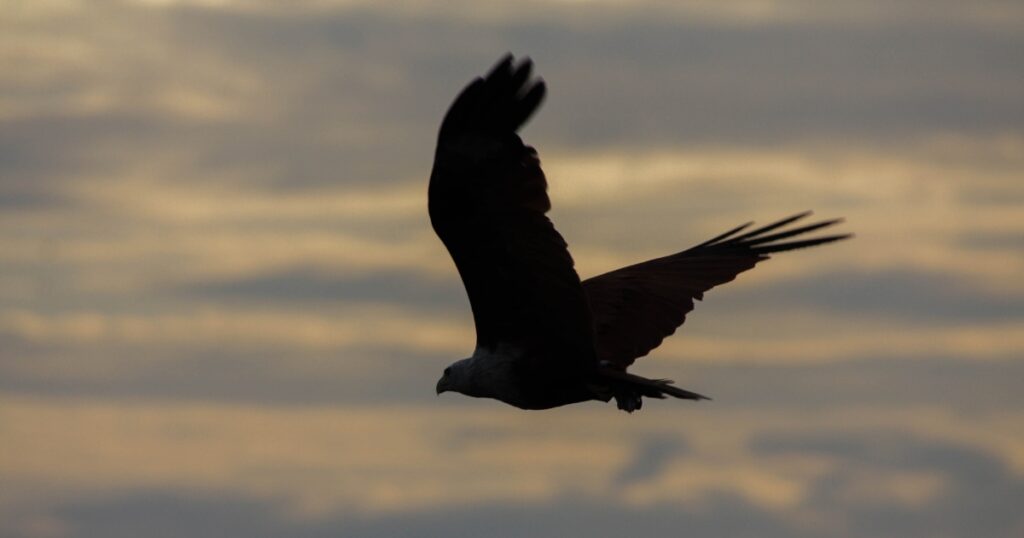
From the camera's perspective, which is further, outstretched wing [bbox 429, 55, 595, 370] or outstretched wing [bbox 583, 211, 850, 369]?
outstretched wing [bbox 583, 211, 850, 369]

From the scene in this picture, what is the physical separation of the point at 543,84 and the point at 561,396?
10.8 feet

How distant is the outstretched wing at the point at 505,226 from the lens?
46.4ft

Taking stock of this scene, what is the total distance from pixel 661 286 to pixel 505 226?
4.18 m

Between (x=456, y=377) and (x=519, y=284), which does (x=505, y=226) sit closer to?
(x=519, y=284)

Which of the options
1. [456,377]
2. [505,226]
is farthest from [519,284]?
[456,377]

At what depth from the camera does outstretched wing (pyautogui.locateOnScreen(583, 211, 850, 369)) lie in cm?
1820

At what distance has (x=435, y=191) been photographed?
49.5ft

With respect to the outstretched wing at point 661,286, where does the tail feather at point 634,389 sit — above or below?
below

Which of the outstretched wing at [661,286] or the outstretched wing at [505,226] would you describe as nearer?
the outstretched wing at [505,226]

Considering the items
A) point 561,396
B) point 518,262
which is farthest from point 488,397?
point 518,262

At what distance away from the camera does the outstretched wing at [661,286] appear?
1820cm

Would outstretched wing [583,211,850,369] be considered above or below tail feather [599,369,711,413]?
above

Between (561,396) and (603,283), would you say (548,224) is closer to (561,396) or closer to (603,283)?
(561,396)

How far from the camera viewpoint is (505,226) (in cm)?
1509
